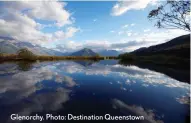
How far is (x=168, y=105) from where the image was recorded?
1357cm

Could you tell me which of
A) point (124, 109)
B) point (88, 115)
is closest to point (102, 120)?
point (88, 115)

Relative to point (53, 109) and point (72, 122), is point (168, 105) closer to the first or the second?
point (72, 122)

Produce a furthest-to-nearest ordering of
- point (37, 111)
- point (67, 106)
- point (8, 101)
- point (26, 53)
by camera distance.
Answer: point (26, 53)
point (8, 101)
point (67, 106)
point (37, 111)

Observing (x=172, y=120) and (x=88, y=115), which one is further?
(x=88, y=115)

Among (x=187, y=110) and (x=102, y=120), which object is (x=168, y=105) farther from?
(x=102, y=120)

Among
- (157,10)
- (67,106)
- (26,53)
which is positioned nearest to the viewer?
(67,106)

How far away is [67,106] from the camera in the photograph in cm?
1298

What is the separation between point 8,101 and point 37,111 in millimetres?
4399

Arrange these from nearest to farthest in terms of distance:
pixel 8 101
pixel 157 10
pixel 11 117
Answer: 1. pixel 11 117
2. pixel 8 101
3. pixel 157 10

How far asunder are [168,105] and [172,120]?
3.51 metres

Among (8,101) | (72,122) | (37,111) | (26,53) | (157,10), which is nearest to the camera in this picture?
(72,122)

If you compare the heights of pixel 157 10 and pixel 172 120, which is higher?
pixel 157 10

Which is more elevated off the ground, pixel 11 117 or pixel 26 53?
pixel 26 53

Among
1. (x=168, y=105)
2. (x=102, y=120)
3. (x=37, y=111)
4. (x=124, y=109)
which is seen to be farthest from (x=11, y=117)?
(x=168, y=105)
